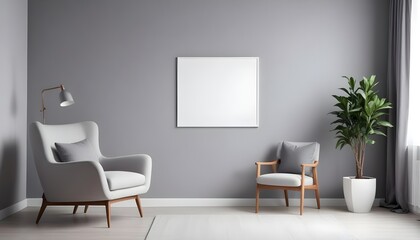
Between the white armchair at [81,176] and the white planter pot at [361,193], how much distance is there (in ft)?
7.39

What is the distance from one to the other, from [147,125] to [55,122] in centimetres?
109

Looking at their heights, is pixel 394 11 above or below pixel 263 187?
above

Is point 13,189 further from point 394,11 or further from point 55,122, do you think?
point 394,11

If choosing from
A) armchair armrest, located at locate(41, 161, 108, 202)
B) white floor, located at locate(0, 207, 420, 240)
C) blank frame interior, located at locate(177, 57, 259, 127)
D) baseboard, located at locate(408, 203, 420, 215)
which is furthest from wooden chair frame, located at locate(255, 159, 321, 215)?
armchair armrest, located at locate(41, 161, 108, 202)

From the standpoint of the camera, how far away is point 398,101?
20.8ft

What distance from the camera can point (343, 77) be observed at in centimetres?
668

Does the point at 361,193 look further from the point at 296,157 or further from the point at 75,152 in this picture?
the point at 75,152

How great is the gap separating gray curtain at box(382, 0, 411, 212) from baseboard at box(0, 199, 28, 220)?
4.19 meters

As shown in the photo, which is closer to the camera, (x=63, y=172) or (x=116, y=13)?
(x=63, y=172)

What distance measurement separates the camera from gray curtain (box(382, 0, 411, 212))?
624 centimetres

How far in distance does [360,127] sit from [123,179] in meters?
2.68

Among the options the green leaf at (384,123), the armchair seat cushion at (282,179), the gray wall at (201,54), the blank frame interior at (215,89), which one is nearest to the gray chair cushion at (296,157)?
the armchair seat cushion at (282,179)

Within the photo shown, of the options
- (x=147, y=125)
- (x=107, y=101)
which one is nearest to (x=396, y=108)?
(x=147, y=125)

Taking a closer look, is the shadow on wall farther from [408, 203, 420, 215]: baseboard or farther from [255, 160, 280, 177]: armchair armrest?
[408, 203, 420, 215]: baseboard
